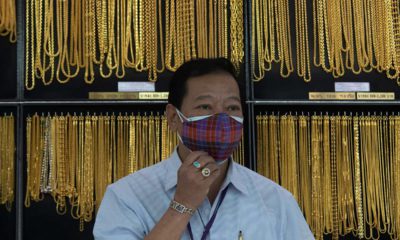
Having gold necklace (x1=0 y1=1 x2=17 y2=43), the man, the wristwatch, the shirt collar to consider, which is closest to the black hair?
the man

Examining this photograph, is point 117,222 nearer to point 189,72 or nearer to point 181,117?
point 181,117

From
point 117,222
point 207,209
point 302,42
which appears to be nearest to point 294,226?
point 207,209

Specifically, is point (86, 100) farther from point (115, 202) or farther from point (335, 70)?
point (335, 70)

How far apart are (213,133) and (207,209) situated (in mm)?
191

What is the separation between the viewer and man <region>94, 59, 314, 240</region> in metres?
1.09

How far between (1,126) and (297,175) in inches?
50.2

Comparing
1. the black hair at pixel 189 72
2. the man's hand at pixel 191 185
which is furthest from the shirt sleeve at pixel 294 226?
the black hair at pixel 189 72

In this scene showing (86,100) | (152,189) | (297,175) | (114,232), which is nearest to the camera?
(114,232)

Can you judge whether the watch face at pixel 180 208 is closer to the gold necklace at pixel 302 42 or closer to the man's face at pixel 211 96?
the man's face at pixel 211 96

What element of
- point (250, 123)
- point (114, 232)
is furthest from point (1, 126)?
point (114, 232)

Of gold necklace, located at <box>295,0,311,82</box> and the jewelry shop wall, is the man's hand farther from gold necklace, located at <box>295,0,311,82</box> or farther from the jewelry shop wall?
gold necklace, located at <box>295,0,311,82</box>

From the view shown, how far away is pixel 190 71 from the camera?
3.99ft

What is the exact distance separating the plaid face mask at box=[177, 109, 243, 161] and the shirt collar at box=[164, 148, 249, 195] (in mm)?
56

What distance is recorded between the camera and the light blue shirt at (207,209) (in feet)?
3.64
